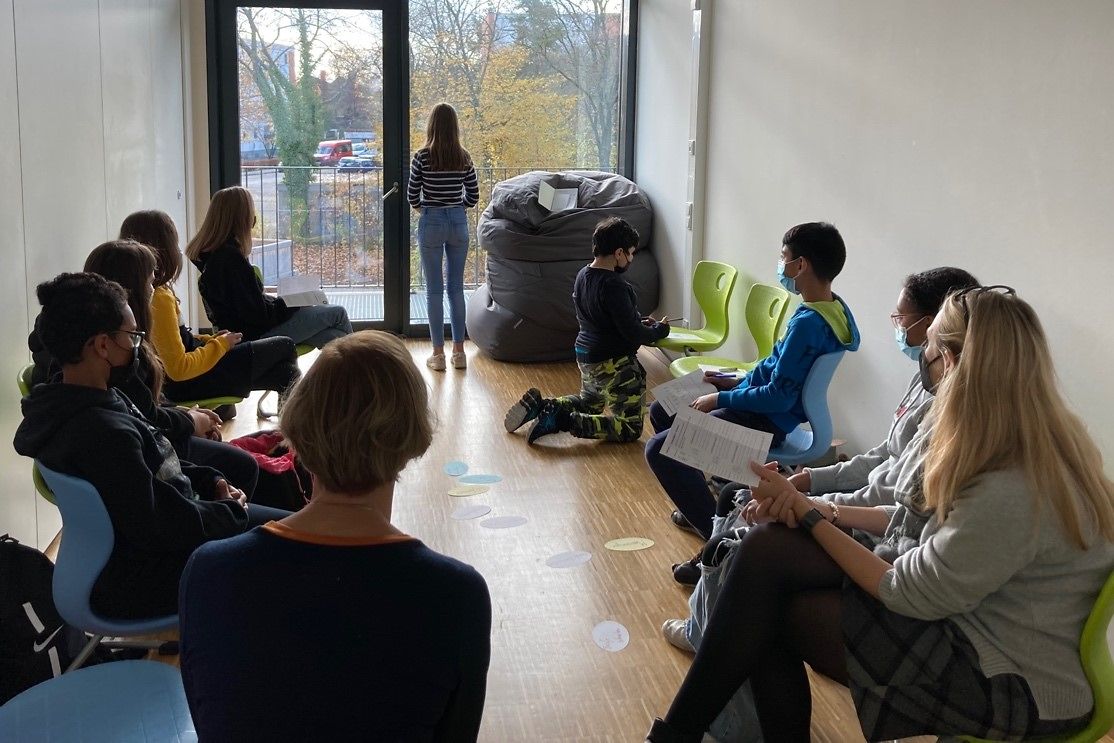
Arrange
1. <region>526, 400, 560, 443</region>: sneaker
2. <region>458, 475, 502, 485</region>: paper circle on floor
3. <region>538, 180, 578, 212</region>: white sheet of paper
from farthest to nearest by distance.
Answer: <region>538, 180, 578, 212</region>: white sheet of paper < <region>526, 400, 560, 443</region>: sneaker < <region>458, 475, 502, 485</region>: paper circle on floor

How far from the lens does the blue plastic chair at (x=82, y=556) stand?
2.27m

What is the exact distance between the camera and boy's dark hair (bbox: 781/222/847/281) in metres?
3.53

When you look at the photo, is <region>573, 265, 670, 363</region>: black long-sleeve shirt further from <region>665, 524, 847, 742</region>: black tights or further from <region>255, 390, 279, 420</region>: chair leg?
<region>665, 524, 847, 742</region>: black tights

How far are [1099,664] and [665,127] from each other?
5.14 metres

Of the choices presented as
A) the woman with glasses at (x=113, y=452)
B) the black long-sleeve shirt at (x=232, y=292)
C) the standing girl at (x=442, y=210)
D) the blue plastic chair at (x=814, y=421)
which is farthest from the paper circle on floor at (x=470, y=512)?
the standing girl at (x=442, y=210)

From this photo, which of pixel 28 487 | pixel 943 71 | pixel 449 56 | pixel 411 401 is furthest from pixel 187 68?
pixel 411 401

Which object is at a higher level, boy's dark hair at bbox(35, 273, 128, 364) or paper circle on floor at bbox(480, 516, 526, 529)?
boy's dark hair at bbox(35, 273, 128, 364)

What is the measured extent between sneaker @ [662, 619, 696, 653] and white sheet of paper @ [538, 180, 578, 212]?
13.0 feet

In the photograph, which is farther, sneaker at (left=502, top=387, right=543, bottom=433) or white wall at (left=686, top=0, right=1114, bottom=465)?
sneaker at (left=502, top=387, right=543, bottom=433)

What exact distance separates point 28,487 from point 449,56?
455 centimetres

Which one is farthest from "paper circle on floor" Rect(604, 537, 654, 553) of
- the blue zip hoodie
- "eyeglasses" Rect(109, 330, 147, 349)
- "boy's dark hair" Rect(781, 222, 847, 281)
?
"eyeglasses" Rect(109, 330, 147, 349)

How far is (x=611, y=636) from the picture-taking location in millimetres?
3133

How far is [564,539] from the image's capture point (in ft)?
12.8

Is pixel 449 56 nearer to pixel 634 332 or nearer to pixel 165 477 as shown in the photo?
pixel 634 332
